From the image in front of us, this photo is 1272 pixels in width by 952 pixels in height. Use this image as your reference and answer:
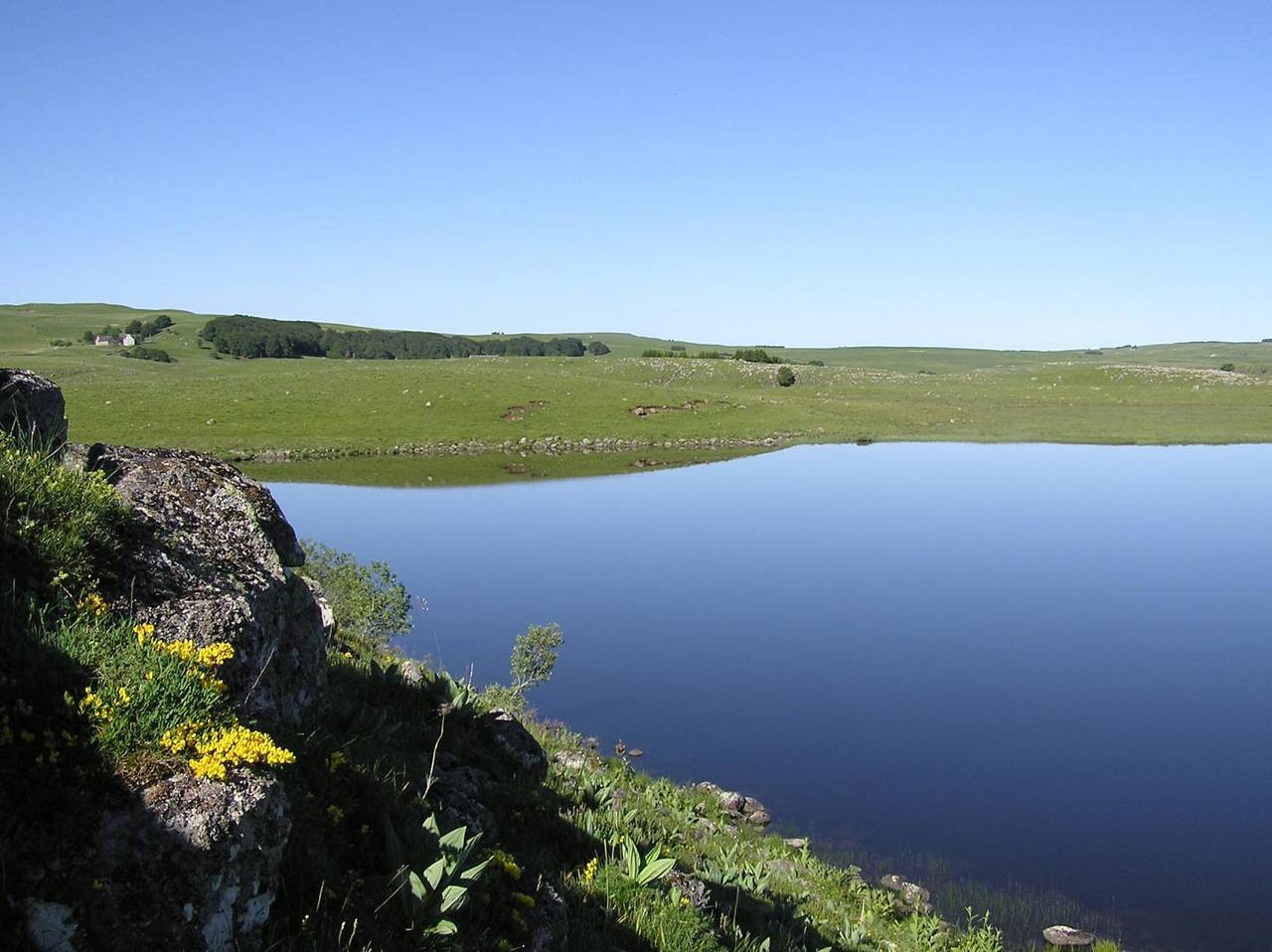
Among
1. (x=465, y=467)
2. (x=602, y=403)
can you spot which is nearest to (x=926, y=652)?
(x=465, y=467)

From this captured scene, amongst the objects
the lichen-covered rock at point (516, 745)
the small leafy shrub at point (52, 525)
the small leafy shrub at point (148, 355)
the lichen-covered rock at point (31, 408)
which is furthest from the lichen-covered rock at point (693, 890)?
the small leafy shrub at point (148, 355)

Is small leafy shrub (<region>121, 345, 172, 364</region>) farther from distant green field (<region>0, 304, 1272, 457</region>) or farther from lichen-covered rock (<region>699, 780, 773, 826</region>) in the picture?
lichen-covered rock (<region>699, 780, 773, 826</region>)

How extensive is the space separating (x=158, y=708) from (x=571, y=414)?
208 feet

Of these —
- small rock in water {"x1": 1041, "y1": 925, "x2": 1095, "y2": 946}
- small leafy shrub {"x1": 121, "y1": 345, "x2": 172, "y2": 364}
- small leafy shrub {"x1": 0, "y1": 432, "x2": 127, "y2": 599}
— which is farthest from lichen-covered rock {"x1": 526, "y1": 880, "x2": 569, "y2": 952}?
small leafy shrub {"x1": 121, "y1": 345, "x2": 172, "y2": 364}

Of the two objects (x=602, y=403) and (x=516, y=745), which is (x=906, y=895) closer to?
(x=516, y=745)

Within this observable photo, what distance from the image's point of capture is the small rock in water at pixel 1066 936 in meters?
10.2

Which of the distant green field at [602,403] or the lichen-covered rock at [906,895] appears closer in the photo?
the lichen-covered rock at [906,895]

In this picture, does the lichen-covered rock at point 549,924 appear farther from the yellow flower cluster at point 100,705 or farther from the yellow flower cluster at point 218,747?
the yellow flower cluster at point 100,705

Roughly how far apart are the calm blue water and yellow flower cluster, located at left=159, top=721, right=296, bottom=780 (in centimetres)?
1044

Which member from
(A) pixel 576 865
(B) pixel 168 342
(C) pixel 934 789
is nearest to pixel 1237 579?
(C) pixel 934 789

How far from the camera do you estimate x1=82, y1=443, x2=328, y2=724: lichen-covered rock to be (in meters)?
4.75

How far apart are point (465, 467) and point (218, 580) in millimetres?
46549

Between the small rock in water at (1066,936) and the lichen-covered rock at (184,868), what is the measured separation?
377 inches

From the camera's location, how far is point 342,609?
52.9ft
